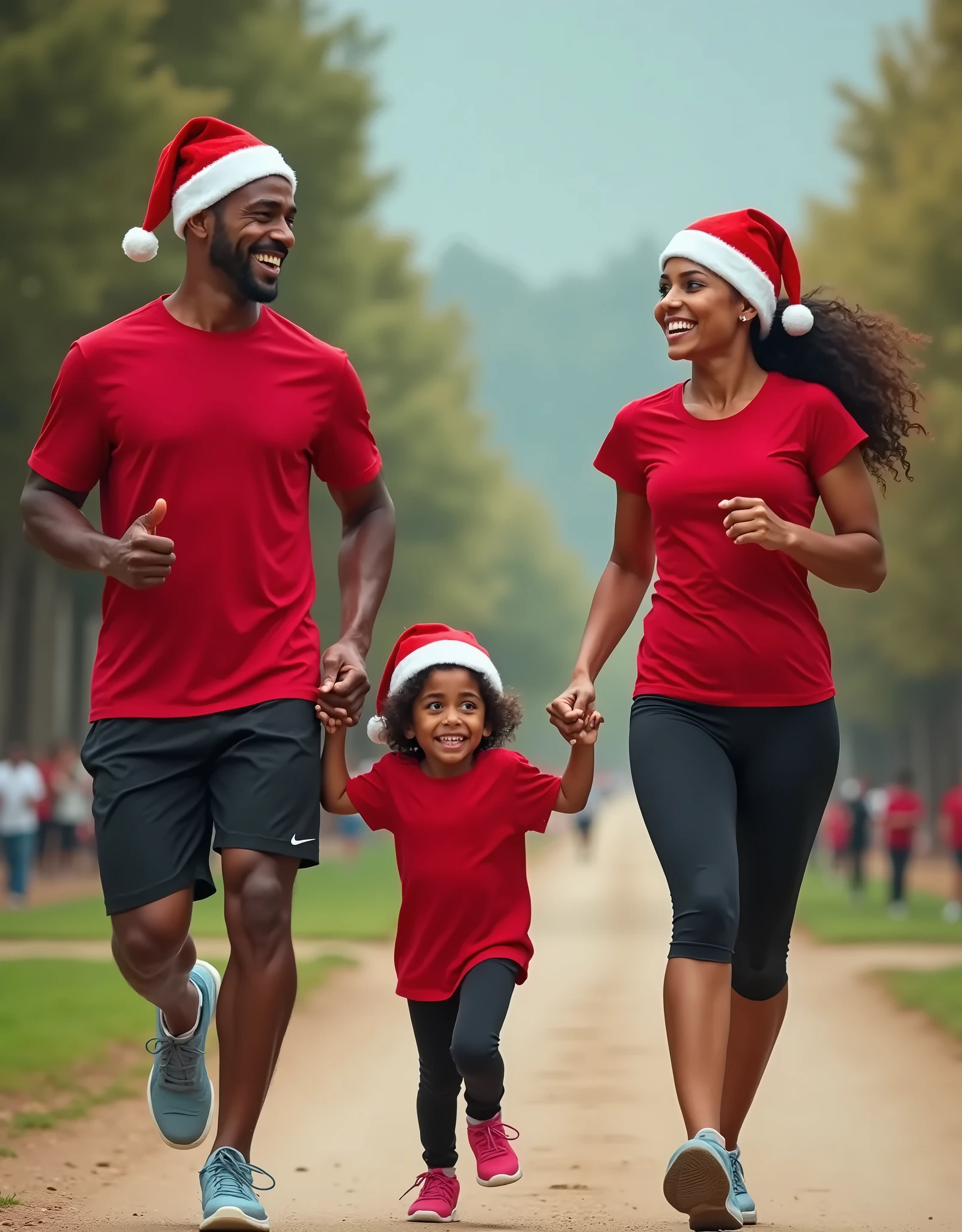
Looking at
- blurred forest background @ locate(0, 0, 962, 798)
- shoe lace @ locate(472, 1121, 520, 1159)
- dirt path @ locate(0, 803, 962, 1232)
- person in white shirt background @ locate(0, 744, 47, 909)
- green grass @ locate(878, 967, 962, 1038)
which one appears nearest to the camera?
shoe lace @ locate(472, 1121, 520, 1159)

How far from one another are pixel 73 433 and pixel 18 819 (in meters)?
17.4

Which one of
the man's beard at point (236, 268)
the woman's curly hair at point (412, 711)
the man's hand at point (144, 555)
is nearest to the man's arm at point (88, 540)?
the man's hand at point (144, 555)

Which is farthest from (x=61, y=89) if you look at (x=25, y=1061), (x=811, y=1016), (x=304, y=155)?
(x=25, y=1061)

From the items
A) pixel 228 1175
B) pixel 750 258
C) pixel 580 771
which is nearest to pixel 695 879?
pixel 580 771

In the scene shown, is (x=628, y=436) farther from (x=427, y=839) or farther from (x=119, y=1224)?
(x=119, y=1224)

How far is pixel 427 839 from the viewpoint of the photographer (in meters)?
5.73

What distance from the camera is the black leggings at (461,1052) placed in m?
5.55

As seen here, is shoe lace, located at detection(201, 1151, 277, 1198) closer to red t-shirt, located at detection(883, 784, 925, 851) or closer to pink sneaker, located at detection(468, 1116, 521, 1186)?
pink sneaker, located at detection(468, 1116, 521, 1186)

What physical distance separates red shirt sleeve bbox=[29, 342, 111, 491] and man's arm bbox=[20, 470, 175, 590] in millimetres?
51

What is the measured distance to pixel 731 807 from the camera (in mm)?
5430

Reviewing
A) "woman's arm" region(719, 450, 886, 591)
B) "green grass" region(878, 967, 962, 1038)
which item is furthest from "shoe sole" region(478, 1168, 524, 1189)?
"green grass" region(878, 967, 962, 1038)

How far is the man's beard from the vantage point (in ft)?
17.6

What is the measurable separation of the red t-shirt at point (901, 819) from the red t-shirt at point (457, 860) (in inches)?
691

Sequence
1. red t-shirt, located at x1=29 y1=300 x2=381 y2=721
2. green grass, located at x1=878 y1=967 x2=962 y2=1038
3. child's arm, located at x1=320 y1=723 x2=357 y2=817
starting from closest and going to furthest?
red t-shirt, located at x1=29 y1=300 x2=381 y2=721 < child's arm, located at x1=320 y1=723 x2=357 y2=817 < green grass, located at x1=878 y1=967 x2=962 y2=1038
